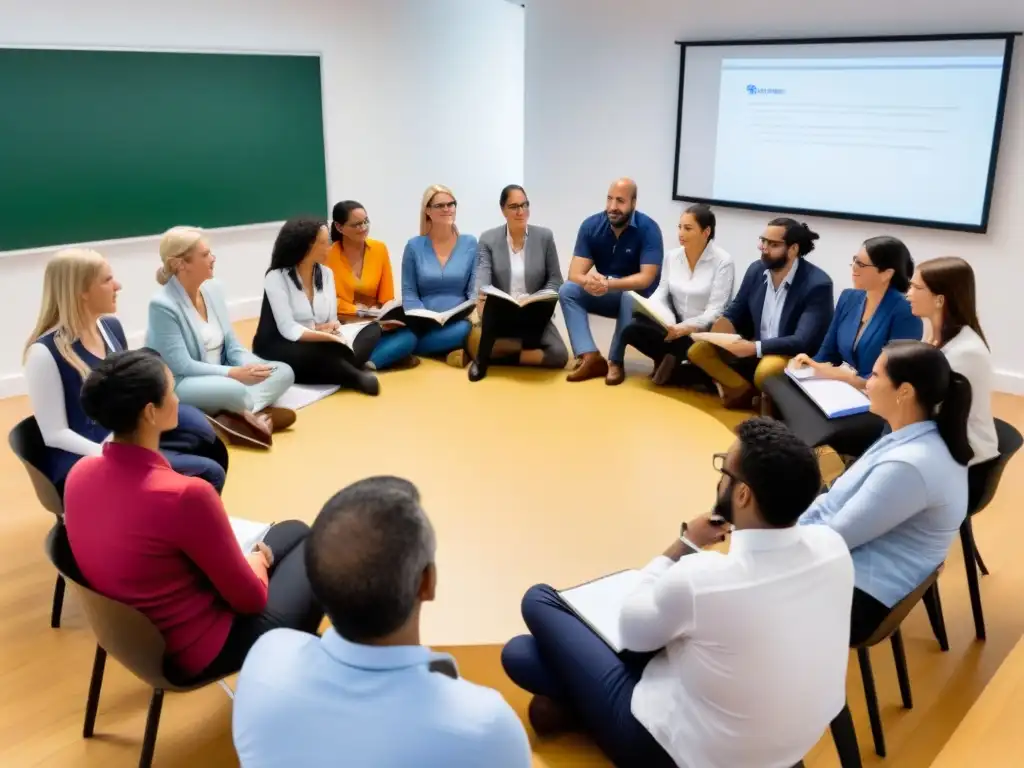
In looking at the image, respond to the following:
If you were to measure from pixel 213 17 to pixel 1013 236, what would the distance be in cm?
546

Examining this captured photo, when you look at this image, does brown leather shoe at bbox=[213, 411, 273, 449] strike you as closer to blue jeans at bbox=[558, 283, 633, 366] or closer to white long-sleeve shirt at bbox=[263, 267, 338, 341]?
white long-sleeve shirt at bbox=[263, 267, 338, 341]

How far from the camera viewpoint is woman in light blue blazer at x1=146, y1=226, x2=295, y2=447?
12.2ft

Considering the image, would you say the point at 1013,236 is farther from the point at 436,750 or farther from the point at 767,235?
the point at 436,750

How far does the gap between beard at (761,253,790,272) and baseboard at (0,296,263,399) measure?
A: 11.0 feet

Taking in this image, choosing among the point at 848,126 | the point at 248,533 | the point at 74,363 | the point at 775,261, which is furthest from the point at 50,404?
the point at 848,126

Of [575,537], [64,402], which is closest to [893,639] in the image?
[575,537]

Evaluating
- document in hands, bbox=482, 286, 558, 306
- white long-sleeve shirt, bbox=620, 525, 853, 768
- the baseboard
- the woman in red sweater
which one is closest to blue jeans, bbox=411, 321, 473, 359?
document in hands, bbox=482, 286, 558, 306

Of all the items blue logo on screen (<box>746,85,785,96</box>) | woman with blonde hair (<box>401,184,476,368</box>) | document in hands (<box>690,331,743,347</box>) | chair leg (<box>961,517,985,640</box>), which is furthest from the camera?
blue logo on screen (<box>746,85,785,96</box>)

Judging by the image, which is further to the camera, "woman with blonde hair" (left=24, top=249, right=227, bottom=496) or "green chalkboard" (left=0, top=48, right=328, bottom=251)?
"green chalkboard" (left=0, top=48, right=328, bottom=251)

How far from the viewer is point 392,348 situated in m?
5.11

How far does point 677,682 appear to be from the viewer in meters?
1.81

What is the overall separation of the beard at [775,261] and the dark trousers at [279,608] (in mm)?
2876

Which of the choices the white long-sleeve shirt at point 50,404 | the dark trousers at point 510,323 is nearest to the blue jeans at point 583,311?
the dark trousers at point 510,323

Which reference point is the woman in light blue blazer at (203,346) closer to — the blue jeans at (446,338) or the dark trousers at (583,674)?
the blue jeans at (446,338)
